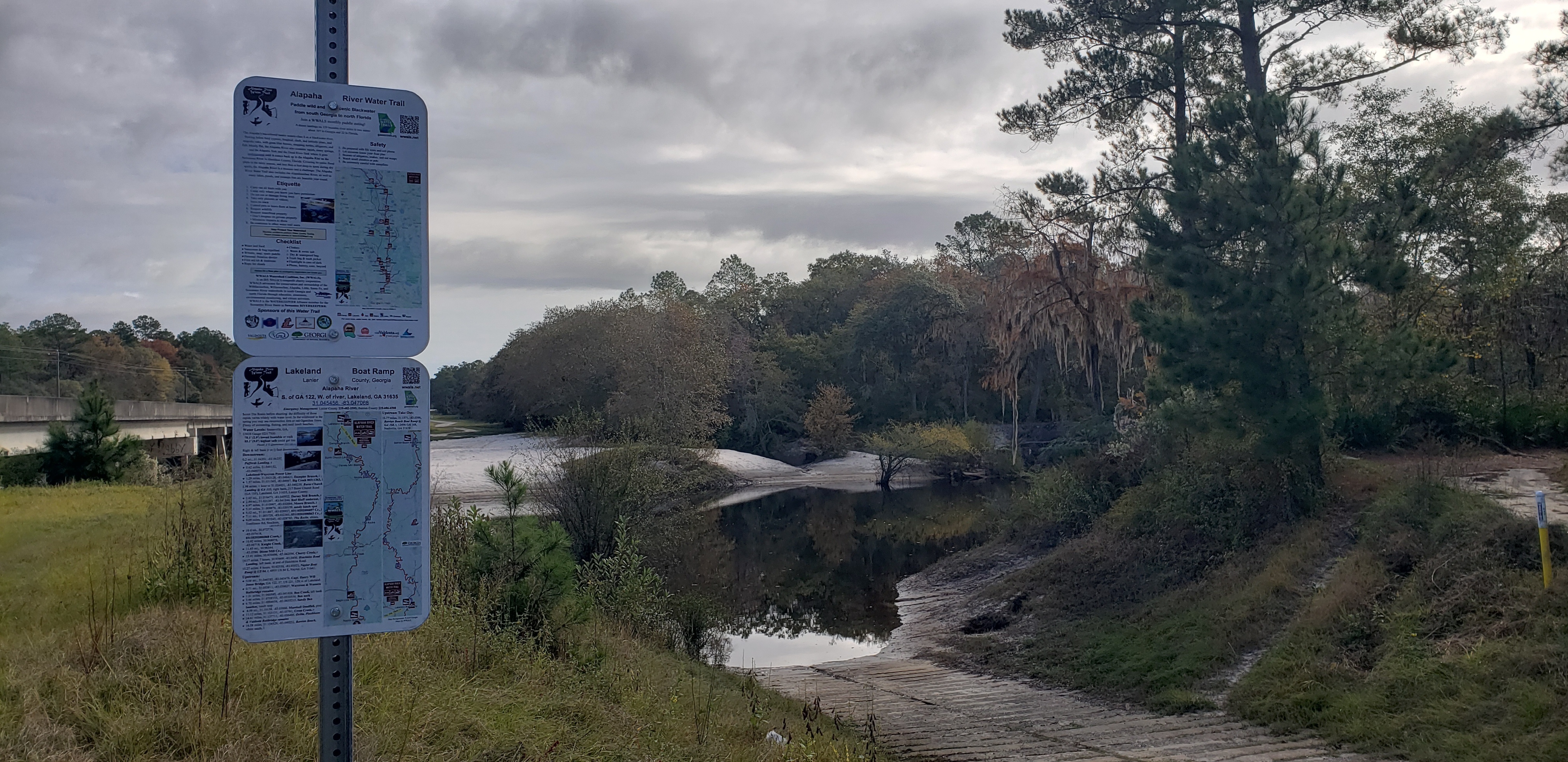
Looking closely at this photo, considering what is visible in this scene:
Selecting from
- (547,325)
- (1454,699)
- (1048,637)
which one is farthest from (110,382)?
(1454,699)

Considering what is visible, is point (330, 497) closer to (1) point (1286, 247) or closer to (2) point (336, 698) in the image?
(2) point (336, 698)

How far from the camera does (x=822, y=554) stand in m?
24.0

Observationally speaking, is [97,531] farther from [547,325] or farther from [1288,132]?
[547,325]

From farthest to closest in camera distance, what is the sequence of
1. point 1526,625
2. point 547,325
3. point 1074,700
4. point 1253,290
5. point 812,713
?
point 547,325
point 1253,290
point 1074,700
point 1526,625
point 812,713

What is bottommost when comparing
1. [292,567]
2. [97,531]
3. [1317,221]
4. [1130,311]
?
[97,531]

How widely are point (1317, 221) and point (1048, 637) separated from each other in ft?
21.9

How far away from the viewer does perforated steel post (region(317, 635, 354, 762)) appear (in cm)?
264

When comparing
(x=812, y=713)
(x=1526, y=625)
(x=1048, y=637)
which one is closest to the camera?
(x=812, y=713)

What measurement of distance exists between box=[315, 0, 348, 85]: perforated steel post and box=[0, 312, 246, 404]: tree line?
43.9m

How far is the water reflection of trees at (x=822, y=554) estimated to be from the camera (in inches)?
706

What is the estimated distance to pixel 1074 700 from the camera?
11.0 m

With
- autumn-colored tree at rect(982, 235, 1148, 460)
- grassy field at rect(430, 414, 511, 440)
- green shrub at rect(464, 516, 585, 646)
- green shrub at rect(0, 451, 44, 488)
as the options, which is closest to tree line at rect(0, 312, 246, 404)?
grassy field at rect(430, 414, 511, 440)

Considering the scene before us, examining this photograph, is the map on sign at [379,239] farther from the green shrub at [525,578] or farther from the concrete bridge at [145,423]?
the concrete bridge at [145,423]

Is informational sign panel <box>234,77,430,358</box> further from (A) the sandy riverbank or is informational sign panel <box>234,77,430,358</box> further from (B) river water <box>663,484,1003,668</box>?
(A) the sandy riverbank
